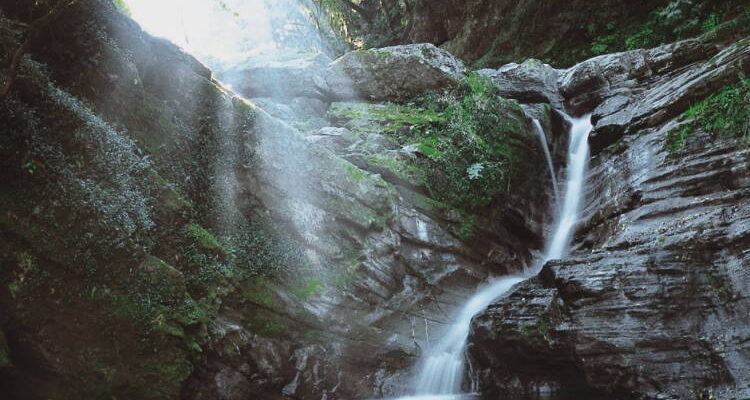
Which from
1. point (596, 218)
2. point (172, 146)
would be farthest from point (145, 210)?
point (596, 218)

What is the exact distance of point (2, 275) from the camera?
207 inches

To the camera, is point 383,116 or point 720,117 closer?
point 720,117

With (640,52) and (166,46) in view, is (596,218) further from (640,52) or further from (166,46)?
(166,46)

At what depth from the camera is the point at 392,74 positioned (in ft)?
47.0

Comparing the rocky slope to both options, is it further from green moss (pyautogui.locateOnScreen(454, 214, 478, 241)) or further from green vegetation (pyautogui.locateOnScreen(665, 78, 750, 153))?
green vegetation (pyautogui.locateOnScreen(665, 78, 750, 153))

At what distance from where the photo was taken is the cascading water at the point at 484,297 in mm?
7871

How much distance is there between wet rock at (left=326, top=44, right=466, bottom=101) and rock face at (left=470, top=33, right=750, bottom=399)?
6.93m

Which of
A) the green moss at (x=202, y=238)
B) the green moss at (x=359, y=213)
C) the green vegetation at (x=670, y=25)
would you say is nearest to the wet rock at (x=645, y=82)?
the green vegetation at (x=670, y=25)

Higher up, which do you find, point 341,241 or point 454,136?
point 454,136

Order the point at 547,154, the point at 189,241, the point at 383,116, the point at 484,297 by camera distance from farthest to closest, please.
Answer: the point at 547,154, the point at 383,116, the point at 484,297, the point at 189,241

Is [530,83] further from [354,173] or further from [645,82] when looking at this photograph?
[354,173]

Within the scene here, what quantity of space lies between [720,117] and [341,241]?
7.80 m

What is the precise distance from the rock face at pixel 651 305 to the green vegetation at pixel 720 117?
21cm

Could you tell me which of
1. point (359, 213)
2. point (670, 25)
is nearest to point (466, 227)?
point (359, 213)
